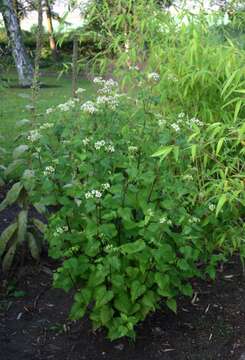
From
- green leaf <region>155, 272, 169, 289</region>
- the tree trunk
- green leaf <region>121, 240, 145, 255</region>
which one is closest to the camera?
green leaf <region>121, 240, 145, 255</region>

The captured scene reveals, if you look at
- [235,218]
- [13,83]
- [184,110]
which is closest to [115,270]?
[235,218]

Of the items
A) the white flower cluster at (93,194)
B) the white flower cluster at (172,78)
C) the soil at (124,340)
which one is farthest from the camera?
the white flower cluster at (172,78)

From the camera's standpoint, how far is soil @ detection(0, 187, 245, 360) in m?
2.72

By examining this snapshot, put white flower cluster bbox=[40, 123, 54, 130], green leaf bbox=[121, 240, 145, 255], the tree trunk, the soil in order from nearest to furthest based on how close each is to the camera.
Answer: green leaf bbox=[121, 240, 145, 255] → white flower cluster bbox=[40, 123, 54, 130] → the soil → the tree trunk

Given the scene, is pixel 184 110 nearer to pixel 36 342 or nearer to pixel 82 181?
pixel 82 181

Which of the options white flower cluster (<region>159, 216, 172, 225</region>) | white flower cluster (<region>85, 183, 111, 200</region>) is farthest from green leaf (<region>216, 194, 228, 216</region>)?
white flower cluster (<region>85, 183, 111, 200</region>)

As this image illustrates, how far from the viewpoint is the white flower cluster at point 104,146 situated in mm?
2316

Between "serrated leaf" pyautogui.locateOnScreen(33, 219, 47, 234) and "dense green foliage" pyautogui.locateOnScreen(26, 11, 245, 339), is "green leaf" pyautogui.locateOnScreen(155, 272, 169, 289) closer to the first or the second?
"dense green foliage" pyautogui.locateOnScreen(26, 11, 245, 339)

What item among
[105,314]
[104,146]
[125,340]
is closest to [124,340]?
[125,340]

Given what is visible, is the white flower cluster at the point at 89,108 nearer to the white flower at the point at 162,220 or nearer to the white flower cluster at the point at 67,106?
the white flower cluster at the point at 67,106

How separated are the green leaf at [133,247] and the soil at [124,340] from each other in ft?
2.18

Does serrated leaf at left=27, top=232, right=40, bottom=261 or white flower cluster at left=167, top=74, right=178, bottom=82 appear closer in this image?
white flower cluster at left=167, top=74, right=178, bottom=82

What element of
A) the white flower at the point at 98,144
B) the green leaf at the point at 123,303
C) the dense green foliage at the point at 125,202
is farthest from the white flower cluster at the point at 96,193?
the green leaf at the point at 123,303

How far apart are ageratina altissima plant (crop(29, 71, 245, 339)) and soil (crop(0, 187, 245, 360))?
0.66ft
